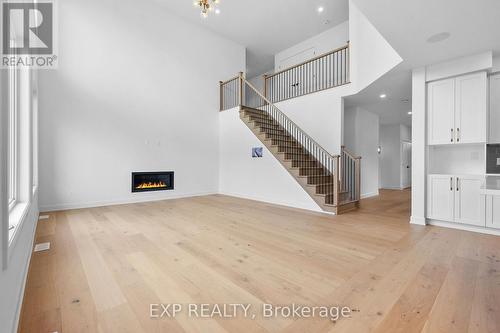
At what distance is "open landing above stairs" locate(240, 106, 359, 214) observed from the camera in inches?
200

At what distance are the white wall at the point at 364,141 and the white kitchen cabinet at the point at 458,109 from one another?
3.16 meters

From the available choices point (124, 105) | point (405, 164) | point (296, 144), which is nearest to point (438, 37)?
point (296, 144)

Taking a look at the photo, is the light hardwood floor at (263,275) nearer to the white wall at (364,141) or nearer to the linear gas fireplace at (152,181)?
the linear gas fireplace at (152,181)

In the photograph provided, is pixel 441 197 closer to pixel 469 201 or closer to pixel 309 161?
pixel 469 201

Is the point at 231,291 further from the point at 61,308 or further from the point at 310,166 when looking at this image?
the point at 310,166

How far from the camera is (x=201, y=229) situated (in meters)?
3.67

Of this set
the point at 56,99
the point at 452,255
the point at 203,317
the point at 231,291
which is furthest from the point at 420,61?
the point at 56,99

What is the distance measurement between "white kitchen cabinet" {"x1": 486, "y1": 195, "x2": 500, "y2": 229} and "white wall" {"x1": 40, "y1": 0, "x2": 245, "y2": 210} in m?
6.46

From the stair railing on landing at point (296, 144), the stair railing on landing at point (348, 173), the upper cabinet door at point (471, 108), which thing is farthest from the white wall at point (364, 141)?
the upper cabinet door at point (471, 108)

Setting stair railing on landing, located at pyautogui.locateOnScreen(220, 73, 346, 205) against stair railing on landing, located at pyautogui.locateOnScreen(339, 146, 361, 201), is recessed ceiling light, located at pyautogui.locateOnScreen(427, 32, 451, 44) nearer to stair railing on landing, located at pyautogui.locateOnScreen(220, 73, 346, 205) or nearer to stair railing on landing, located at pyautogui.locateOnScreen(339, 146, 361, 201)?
stair railing on landing, located at pyautogui.locateOnScreen(220, 73, 346, 205)

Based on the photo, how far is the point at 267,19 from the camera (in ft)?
24.2

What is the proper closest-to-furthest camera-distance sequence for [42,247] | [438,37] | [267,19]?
[42,247] → [438,37] → [267,19]

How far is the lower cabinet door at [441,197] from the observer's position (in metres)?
3.87

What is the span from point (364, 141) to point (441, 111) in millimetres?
3647
